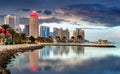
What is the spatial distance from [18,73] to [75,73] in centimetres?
631

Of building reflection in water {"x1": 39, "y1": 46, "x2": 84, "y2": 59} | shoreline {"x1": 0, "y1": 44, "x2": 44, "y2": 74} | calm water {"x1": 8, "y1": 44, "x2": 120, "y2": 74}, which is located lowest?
building reflection in water {"x1": 39, "y1": 46, "x2": 84, "y2": 59}

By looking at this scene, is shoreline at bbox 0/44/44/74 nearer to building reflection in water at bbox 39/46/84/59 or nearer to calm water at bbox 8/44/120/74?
calm water at bbox 8/44/120/74

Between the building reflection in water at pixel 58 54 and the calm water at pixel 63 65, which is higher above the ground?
the calm water at pixel 63 65

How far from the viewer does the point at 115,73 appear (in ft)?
108

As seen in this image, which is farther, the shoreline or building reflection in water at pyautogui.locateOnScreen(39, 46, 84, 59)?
building reflection in water at pyautogui.locateOnScreen(39, 46, 84, 59)

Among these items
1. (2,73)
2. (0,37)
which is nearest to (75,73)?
(2,73)

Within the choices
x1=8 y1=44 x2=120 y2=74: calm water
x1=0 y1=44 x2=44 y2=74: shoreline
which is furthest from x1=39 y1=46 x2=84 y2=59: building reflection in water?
x1=0 y1=44 x2=44 y2=74: shoreline

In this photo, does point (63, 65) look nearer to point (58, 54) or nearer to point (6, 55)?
point (6, 55)

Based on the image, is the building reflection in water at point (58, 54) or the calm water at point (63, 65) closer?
the calm water at point (63, 65)

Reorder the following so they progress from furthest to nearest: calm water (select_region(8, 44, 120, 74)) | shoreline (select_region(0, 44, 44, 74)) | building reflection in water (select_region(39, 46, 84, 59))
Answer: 1. building reflection in water (select_region(39, 46, 84, 59))
2. calm water (select_region(8, 44, 120, 74))
3. shoreline (select_region(0, 44, 44, 74))

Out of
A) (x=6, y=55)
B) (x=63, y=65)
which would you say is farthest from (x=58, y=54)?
(x=63, y=65)

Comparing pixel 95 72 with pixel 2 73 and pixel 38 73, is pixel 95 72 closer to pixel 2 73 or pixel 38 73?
pixel 38 73

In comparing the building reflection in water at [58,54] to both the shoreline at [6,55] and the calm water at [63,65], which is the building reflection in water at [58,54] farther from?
the shoreline at [6,55]

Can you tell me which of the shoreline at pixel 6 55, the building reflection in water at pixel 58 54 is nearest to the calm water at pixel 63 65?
the shoreline at pixel 6 55
